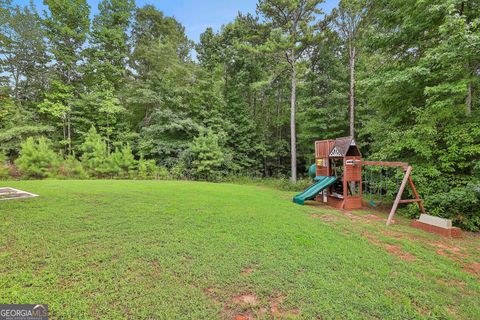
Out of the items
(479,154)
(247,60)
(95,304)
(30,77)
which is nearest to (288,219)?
(95,304)

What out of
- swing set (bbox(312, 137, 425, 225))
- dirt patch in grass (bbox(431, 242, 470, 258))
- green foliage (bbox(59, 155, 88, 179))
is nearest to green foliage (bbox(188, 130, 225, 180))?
green foliage (bbox(59, 155, 88, 179))

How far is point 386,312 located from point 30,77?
19.3 meters

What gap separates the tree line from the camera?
10359 mm

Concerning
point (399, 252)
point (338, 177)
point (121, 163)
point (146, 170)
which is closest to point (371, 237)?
point (399, 252)

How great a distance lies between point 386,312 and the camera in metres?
1.86

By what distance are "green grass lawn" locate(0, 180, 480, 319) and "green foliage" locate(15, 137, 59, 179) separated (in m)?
6.76

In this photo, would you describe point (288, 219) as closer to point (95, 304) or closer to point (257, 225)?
point (257, 225)

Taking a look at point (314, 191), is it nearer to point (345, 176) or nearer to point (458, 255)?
point (345, 176)

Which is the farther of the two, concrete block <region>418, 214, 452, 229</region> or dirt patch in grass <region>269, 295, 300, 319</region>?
concrete block <region>418, 214, 452, 229</region>

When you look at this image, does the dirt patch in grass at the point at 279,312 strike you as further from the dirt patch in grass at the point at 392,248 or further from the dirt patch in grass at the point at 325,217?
the dirt patch in grass at the point at 325,217

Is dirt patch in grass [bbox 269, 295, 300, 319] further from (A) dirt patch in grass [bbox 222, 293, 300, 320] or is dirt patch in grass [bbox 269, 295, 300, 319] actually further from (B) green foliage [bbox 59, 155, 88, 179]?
(B) green foliage [bbox 59, 155, 88, 179]

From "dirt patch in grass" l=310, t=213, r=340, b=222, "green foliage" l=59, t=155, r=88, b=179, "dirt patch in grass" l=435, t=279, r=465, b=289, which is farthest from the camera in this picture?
"green foliage" l=59, t=155, r=88, b=179

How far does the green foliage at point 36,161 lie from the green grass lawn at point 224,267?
6759 mm

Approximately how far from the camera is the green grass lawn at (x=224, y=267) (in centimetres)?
184
